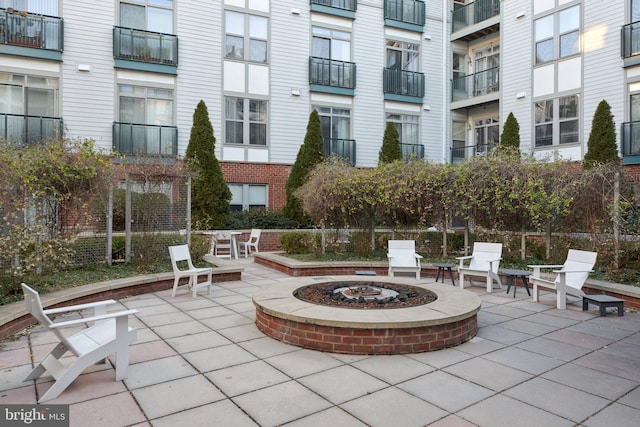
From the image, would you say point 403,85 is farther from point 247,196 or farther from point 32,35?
point 32,35

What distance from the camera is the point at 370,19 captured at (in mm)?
19000

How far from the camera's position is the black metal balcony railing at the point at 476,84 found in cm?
1902

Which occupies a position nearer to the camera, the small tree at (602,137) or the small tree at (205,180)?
the small tree at (602,137)

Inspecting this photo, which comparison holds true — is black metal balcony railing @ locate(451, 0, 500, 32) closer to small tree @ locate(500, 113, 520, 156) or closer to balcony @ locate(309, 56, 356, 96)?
small tree @ locate(500, 113, 520, 156)

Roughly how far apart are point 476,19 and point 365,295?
18.2m

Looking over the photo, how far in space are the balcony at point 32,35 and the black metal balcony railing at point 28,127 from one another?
1.93 m

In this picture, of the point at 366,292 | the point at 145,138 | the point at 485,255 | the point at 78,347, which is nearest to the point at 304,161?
the point at 145,138

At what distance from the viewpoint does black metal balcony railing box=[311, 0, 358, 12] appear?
1791 centimetres

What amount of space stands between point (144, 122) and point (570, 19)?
15555mm

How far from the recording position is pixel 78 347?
367 cm

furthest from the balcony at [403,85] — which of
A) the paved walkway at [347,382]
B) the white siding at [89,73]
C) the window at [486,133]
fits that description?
the paved walkway at [347,382]

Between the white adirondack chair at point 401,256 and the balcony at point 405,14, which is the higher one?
the balcony at point 405,14

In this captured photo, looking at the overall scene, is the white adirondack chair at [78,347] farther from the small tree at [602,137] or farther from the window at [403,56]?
the window at [403,56]

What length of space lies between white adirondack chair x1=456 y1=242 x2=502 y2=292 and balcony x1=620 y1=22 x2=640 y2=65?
981 centimetres
